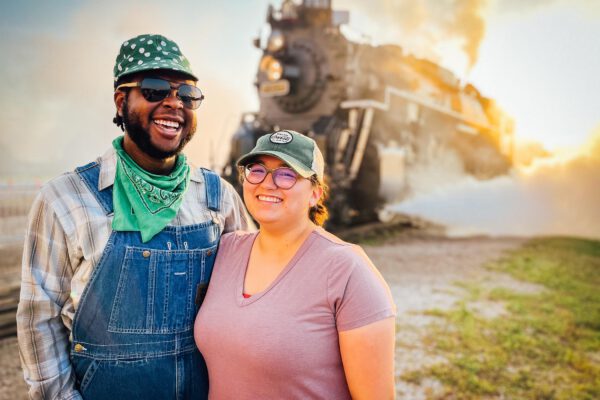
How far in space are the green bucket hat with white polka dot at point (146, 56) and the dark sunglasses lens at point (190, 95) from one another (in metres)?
0.06

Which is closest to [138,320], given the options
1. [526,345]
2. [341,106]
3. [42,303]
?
[42,303]

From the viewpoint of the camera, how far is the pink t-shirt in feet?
5.01

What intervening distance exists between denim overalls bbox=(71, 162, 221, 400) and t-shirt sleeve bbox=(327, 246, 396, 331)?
22.9 inches

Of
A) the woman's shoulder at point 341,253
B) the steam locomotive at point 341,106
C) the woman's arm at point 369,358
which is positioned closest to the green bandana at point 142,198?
the woman's shoulder at point 341,253

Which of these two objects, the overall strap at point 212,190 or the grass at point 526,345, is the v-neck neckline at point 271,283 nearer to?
the overall strap at point 212,190

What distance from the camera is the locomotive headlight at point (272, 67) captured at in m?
9.98

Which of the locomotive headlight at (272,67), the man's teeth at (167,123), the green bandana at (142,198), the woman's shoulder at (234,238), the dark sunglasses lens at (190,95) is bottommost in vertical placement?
the woman's shoulder at (234,238)

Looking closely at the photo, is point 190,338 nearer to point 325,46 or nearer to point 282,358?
point 282,358

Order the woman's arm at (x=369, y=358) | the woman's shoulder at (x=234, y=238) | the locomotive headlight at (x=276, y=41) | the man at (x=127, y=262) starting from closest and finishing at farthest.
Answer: the woman's arm at (x=369, y=358) < the man at (x=127, y=262) < the woman's shoulder at (x=234, y=238) < the locomotive headlight at (x=276, y=41)

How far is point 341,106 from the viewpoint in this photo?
9828 mm

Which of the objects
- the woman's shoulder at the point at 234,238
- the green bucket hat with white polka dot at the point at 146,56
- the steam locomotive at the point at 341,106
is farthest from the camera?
the steam locomotive at the point at 341,106

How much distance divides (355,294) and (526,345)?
3685mm

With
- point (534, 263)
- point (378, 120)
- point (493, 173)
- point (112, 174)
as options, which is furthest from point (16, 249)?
point (493, 173)

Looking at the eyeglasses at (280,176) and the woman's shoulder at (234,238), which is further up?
the eyeglasses at (280,176)
